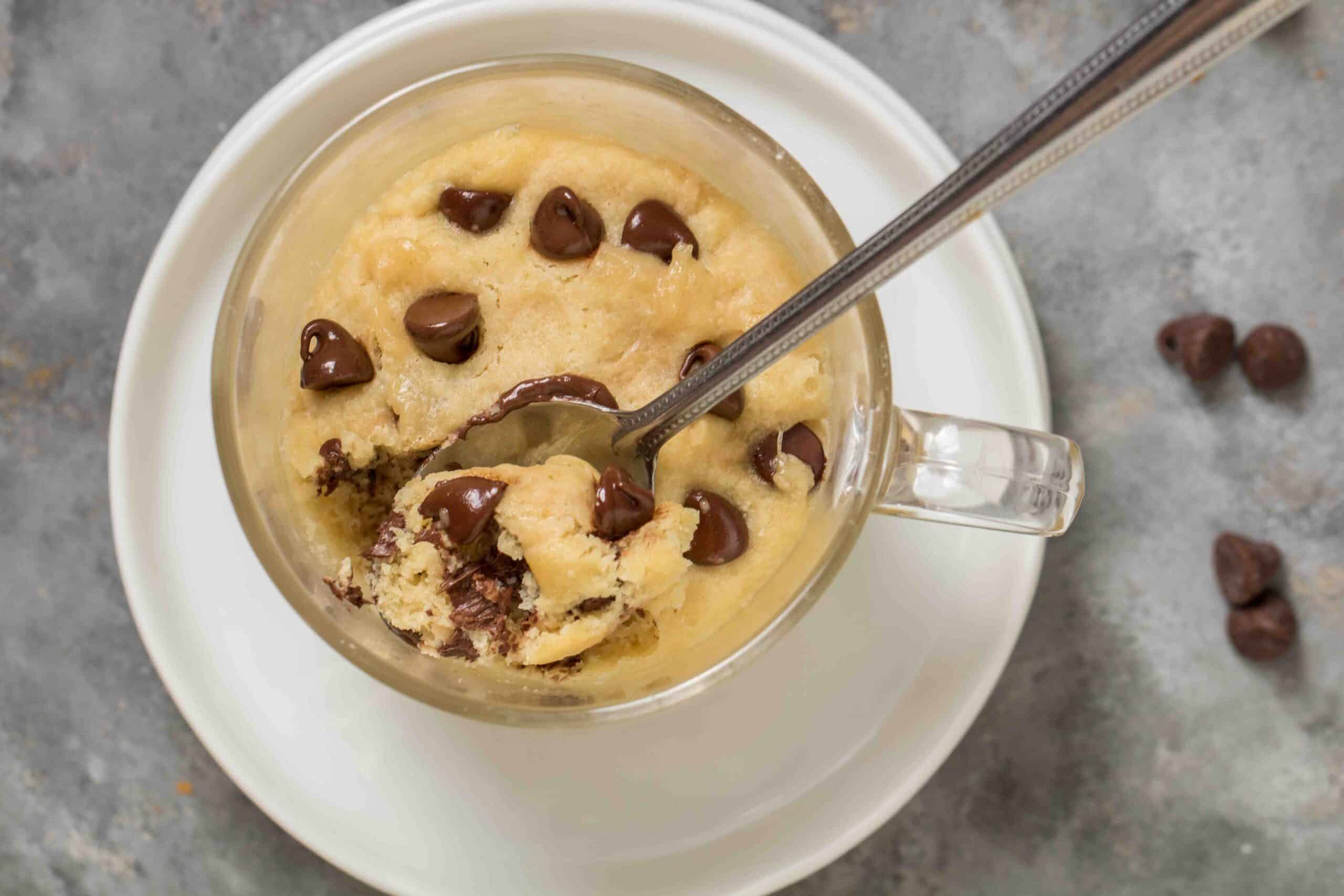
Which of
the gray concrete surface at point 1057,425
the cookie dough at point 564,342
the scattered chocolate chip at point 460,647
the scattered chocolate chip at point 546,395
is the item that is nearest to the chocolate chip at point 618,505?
the cookie dough at point 564,342

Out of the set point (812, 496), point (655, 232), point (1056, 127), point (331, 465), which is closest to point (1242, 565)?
point (812, 496)

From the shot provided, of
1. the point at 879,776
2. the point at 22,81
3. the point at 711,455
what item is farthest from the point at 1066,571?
the point at 22,81

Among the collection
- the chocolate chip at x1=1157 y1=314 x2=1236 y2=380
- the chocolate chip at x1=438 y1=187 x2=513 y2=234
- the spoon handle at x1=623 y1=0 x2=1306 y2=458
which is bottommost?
the spoon handle at x1=623 y1=0 x2=1306 y2=458

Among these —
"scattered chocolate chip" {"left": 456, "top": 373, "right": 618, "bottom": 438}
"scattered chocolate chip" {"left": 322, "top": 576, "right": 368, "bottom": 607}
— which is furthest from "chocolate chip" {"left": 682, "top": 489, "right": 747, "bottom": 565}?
"scattered chocolate chip" {"left": 322, "top": 576, "right": 368, "bottom": 607}

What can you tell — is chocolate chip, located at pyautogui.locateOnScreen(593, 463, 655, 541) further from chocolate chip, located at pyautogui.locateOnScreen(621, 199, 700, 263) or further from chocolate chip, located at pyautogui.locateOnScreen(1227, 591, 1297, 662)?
chocolate chip, located at pyautogui.locateOnScreen(1227, 591, 1297, 662)

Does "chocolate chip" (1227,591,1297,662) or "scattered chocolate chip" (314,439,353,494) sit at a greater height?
"chocolate chip" (1227,591,1297,662)

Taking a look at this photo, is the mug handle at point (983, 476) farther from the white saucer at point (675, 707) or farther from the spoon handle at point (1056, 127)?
the spoon handle at point (1056, 127)

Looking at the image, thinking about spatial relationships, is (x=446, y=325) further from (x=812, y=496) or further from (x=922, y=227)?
(x=922, y=227)
